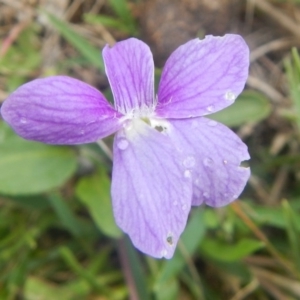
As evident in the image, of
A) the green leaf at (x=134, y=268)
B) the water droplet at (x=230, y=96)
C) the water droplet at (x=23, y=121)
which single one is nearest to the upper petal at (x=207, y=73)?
the water droplet at (x=230, y=96)

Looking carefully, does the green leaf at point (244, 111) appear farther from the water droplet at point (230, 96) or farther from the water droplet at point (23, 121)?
the water droplet at point (23, 121)

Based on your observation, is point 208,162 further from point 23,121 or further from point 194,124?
point 23,121

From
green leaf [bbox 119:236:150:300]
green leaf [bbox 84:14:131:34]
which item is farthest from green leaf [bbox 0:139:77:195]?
green leaf [bbox 84:14:131:34]

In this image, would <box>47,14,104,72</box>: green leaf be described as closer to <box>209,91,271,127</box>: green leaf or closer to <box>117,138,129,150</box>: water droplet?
<box>209,91,271,127</box>: green leaf

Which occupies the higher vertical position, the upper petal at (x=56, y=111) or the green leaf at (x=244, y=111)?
the upper petal at (x=56, y=111)

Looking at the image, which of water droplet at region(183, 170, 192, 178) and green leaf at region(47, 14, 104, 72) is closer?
water droplet at region(183, 170, 192, 178)

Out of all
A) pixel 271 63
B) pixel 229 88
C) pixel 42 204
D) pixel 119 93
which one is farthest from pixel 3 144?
pixel 271 63
